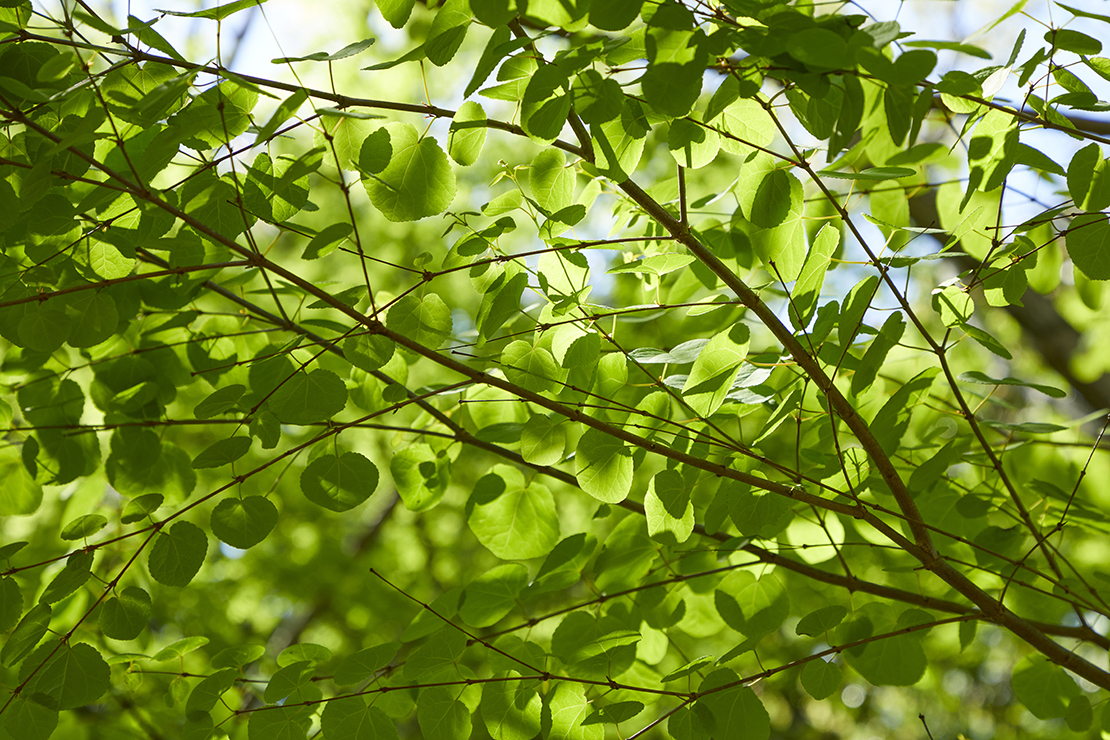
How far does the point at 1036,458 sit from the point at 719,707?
3.17 ft

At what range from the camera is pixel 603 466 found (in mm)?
968

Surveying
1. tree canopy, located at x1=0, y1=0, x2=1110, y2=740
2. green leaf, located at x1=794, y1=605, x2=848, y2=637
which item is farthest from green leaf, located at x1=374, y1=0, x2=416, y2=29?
green leaf, located at x1=794, y1=605, x2=848, y2=637

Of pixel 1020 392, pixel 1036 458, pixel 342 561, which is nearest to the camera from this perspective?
pixel 1036 458

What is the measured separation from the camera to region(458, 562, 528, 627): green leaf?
43.5 inches

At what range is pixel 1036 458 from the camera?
1.44m

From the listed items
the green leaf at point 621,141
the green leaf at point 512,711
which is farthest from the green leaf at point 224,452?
the green leaf at point 621,141

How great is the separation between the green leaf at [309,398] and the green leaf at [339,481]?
0.09 metres

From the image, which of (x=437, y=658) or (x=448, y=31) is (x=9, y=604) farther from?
(x=448, y=31)

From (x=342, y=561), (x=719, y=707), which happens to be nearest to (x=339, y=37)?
(x=342, y=561)

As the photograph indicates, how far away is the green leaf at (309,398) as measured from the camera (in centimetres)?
90

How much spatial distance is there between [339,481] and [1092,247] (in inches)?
39.6

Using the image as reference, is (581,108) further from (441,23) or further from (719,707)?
(719,707)

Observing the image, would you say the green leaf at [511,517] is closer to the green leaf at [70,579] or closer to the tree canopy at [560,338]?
the tree canopy at [560,338]

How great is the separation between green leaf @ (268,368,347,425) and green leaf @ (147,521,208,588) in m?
0.19
